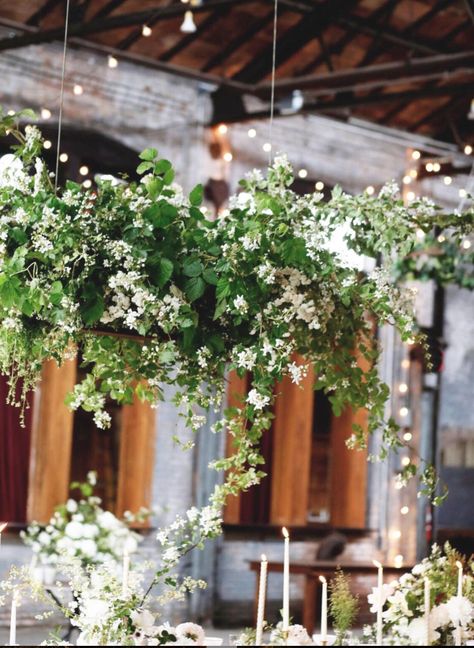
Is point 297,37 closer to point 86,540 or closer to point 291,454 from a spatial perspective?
point 291,454

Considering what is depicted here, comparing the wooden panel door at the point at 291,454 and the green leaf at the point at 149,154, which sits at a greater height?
the green leaf at the point at 149,154

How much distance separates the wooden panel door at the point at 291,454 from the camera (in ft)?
38.7

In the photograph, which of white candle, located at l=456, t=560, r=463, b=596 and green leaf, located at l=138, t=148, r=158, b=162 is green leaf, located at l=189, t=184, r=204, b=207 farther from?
white candle, located at l=456, t=560, r=463, b=596

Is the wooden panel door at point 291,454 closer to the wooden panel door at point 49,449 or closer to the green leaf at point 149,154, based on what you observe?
the wooden panel door at point 49,449

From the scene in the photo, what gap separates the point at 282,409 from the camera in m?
11.9

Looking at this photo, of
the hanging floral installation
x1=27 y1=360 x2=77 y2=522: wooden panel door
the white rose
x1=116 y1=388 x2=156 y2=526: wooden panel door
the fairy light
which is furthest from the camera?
the fairy light

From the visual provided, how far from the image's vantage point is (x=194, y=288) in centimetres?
378

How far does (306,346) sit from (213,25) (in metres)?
7.21

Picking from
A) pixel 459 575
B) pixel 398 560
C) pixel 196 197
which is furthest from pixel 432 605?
pixel 398 560

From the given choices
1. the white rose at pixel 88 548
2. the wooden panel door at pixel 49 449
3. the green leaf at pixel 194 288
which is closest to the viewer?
the green leaf at pixel 194 288

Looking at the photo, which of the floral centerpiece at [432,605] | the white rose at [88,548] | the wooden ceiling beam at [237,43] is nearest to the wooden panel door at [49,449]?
the white rose at [88,548]

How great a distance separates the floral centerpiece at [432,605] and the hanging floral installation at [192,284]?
0.98 feet

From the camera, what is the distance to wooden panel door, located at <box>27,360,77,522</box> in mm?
10250

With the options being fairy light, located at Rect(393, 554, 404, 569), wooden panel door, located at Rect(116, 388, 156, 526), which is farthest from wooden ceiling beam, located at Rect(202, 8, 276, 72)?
fairy light, located at Rect(393, 554, 404, 569)
